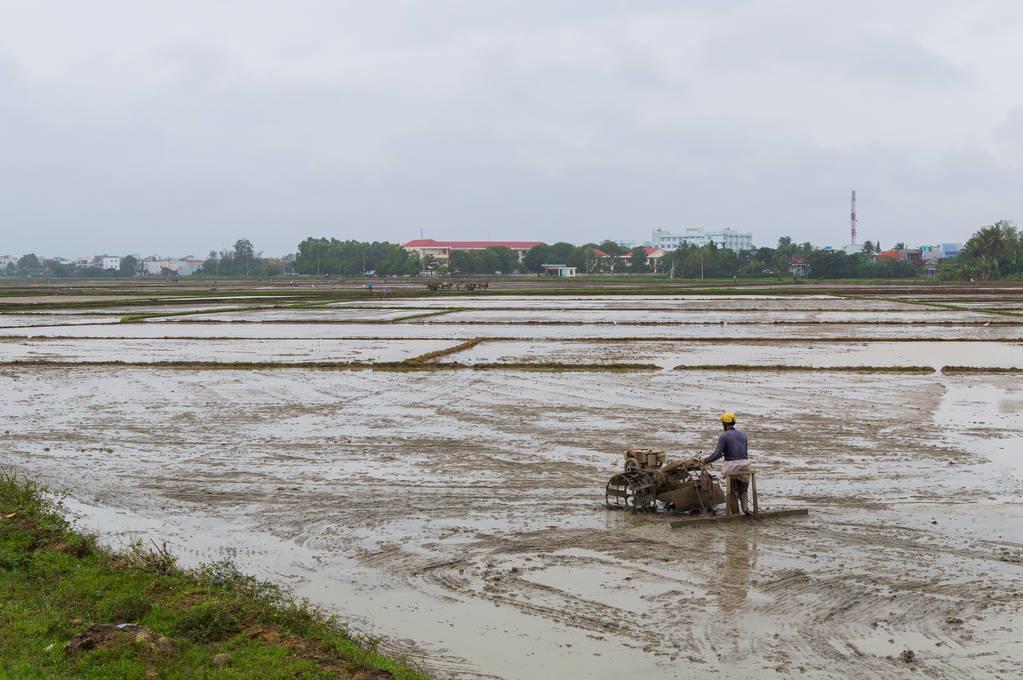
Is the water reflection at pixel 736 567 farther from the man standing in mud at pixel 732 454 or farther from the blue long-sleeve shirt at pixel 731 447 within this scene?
the blue long-sleeve shirt at pixel 731 447

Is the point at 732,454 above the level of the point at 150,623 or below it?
above

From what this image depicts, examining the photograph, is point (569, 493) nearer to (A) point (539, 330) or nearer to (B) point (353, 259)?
(A) point (539, 330)

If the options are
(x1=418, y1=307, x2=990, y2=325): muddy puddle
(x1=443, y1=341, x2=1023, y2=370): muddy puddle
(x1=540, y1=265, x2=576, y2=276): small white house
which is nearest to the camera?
(x1=443, y1=341, x2=1023, y2=370): muddy puddle

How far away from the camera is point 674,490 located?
447 inches

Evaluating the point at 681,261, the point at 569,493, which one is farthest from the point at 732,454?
the point at 681,261

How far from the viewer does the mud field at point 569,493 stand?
8.02 metres

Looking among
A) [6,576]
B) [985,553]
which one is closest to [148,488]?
[6,576]

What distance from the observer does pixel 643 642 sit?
783cm

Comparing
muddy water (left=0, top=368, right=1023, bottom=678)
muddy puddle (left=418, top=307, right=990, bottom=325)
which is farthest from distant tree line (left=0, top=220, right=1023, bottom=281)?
muddy water (left=0, top=368, right=1023, bottom=678)

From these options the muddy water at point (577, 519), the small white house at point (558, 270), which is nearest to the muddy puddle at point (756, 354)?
the muddy water at point (577, 519)

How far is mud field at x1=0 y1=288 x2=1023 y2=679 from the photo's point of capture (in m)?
8.02

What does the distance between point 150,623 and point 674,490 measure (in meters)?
5.74

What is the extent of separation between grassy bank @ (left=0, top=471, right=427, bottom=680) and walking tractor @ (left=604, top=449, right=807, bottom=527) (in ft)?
14.0

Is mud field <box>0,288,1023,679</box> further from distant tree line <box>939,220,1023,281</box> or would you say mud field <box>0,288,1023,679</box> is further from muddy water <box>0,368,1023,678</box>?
distant tree line <box>939,220,1023,281</box>
